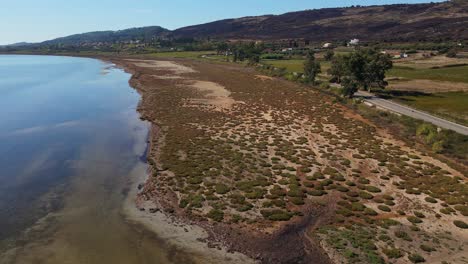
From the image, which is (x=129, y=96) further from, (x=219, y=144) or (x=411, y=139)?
(x=411, y=139)

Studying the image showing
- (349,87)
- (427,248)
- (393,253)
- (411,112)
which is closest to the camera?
(393,253)

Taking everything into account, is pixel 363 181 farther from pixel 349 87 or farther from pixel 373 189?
pixel 349 87

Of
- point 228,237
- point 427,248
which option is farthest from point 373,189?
point 228,237

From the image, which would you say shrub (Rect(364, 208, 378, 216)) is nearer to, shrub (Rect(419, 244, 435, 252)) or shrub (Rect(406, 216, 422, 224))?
shrub (Rect(406, 216, 422, 224))

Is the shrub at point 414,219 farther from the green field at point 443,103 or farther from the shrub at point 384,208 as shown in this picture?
the green field at point 443,103

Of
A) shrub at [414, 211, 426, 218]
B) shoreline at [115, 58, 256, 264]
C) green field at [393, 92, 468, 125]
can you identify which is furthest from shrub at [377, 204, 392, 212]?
green field at [393, 92, 468, 125]
